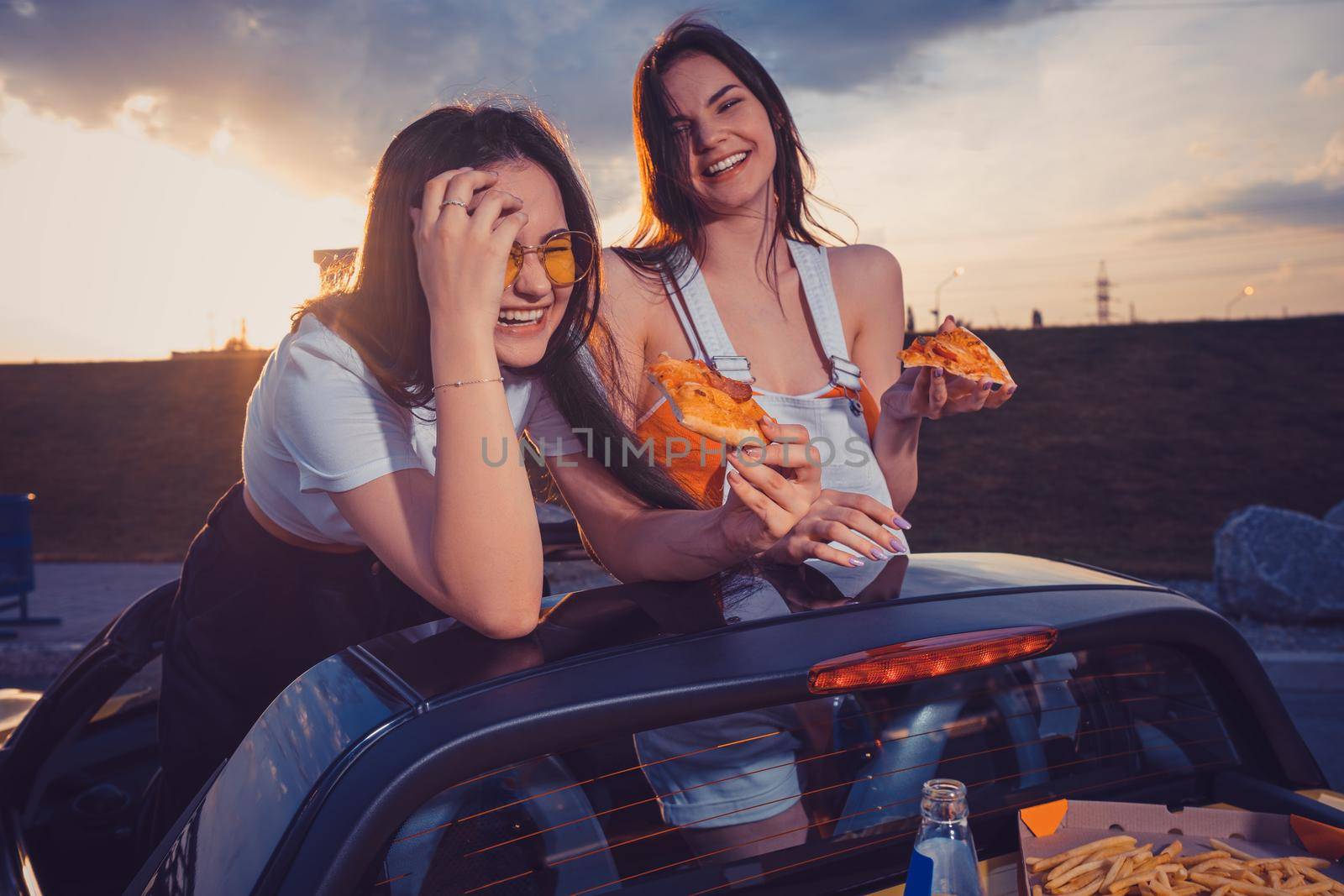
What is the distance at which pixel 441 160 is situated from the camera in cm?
194

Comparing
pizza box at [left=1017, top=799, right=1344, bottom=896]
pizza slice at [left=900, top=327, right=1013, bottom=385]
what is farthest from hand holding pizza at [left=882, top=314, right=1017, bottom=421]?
pizza box at [left=1017, top=799, right=1344, bottom=896]

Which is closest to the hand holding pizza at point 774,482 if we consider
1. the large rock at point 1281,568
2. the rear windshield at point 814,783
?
the rear windshield at point 814,783

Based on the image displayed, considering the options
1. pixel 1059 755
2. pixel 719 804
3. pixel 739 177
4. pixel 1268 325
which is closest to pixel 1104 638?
pixel 1059 755

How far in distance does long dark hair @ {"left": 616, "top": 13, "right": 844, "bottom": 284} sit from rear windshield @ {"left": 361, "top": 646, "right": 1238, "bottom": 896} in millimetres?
1488

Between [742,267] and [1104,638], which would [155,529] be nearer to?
[742,267]

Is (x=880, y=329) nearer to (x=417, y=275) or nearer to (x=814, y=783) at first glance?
(x=417, y=275)

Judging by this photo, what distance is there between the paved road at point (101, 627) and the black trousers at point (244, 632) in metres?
2.63

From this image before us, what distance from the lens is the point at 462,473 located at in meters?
1.66

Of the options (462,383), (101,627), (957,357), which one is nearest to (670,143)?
(957,357)

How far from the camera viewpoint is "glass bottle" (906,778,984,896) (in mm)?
1198

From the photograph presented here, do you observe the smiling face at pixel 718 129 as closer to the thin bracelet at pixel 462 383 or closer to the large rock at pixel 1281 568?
the thin bracelet at pixel 462 383

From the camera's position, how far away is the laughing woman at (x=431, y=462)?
1.68 meters

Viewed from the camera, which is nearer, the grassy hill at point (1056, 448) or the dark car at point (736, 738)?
the dark car at point (736, 738)

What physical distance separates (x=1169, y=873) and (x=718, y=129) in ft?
6.82
